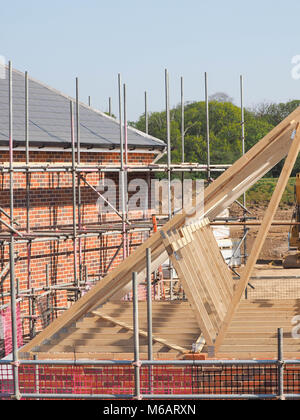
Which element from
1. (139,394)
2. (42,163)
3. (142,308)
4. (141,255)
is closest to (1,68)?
(42,163)

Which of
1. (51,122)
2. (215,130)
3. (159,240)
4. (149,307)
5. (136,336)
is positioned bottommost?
(136,336)

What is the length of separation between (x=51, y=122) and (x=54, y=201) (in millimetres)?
2211

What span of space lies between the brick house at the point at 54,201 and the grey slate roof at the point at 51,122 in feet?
0.08

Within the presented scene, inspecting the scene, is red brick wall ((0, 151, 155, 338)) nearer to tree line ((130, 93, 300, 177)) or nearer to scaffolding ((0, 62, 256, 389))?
scaffolding ((0, 62, 256, 389))

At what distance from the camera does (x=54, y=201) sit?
16625mm

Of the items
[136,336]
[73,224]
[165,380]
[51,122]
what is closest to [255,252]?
[136,336]

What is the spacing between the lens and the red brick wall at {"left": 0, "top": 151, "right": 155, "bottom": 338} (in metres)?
15.8

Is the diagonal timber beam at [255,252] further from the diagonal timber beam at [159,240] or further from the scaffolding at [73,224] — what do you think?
the scaffolding at [73,224]

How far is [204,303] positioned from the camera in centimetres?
1053

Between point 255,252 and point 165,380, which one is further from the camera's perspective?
point 165,380

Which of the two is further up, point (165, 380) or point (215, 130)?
point (215, 130)

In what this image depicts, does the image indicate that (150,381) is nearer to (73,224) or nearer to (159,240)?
(159,240)

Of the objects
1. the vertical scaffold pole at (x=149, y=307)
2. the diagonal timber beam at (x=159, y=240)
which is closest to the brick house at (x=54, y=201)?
the diagonal timber beam at (x=159, y=240)
